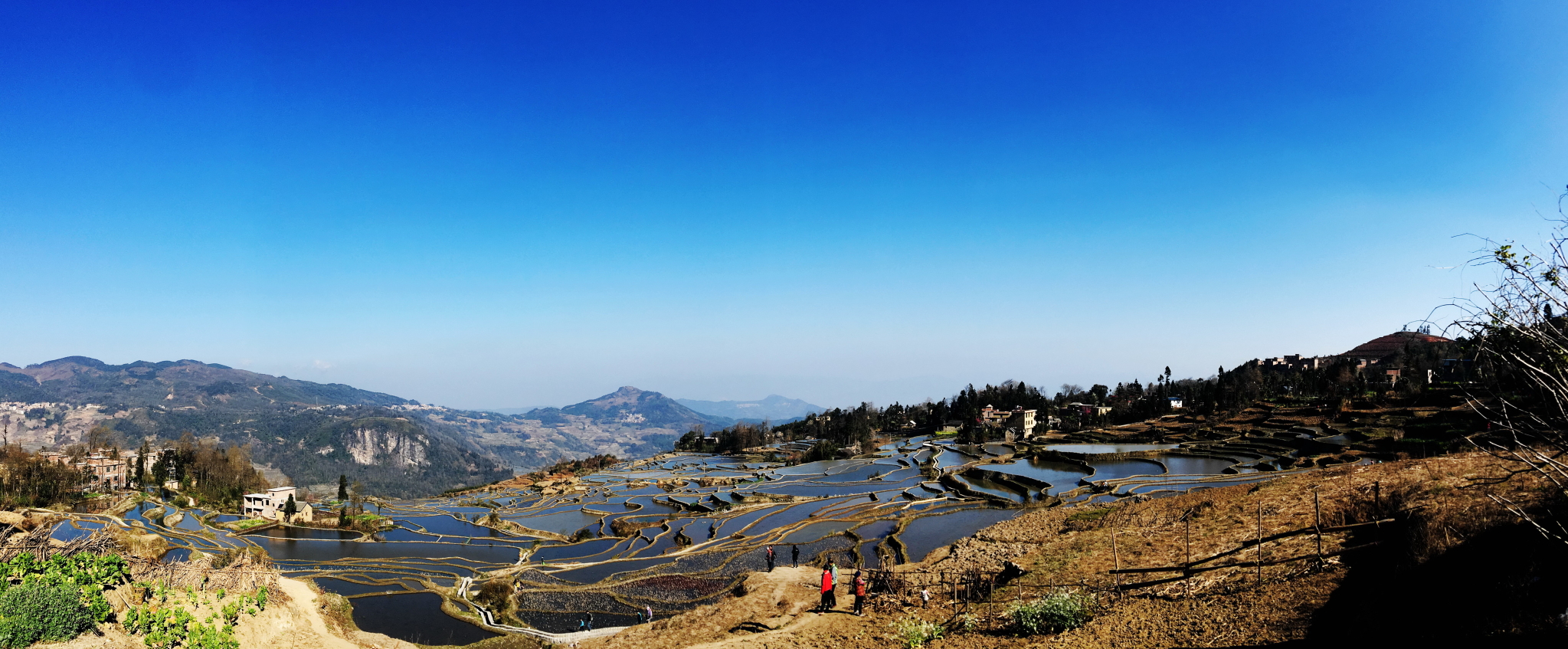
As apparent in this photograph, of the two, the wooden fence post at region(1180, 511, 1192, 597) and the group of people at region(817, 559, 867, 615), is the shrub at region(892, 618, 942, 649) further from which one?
the wooden fence post at region(1180, 511, 1192, 597)

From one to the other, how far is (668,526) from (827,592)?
128 feet

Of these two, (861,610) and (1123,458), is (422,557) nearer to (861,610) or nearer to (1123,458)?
(861,610)

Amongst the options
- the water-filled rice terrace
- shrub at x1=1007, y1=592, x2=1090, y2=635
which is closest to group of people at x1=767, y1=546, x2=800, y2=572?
the water-filled rice terrace

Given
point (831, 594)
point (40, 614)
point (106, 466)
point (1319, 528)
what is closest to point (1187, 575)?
point (1319, 528)

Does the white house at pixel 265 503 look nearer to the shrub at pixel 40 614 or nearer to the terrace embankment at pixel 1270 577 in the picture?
the shrub at pixel 40 614

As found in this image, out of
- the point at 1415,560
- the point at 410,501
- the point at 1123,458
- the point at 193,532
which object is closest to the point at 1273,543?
the point at 1415,560

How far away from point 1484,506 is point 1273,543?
19.6ft

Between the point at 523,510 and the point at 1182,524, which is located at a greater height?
the point at 1182,524

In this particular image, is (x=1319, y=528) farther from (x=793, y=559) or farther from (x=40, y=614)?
(x=40, y=614)

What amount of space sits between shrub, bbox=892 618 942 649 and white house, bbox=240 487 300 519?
72949 mm

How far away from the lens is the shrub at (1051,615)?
16016mm

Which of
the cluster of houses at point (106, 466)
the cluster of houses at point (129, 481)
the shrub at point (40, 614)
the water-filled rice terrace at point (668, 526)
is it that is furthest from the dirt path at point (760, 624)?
the cluster of houses at point (106, 466)

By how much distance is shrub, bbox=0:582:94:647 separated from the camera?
18641 millimetres

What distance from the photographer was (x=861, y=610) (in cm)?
2084
